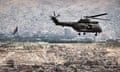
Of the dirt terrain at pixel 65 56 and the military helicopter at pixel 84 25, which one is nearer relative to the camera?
the dirt terrain at pixel 65 56

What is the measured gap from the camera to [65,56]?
8.52m

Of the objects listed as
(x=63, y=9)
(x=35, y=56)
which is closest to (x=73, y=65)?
(x=35, y=56)

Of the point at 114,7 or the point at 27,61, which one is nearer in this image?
A: the point at 27,61

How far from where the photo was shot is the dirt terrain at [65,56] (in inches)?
332

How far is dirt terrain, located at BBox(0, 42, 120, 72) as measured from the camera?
332 inches

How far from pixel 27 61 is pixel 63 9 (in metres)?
1.76

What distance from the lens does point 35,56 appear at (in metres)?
8.48

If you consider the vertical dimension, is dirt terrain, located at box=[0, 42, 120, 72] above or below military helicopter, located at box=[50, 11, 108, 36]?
below

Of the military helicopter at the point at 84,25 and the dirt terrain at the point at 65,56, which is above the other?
the military helicopter at the point at 84,25

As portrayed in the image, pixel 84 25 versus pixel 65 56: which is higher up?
pixel 84 25

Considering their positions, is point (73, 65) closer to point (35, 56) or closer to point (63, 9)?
point (35, 56)

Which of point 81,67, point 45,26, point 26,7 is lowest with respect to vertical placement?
point 81,67

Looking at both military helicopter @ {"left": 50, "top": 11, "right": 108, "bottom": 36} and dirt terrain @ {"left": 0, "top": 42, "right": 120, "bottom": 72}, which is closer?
dirt terrain @ {"left": 0, "top": 42, "right": 120, "bottom": 72}

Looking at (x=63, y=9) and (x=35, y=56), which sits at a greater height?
(x=63, y=9)
